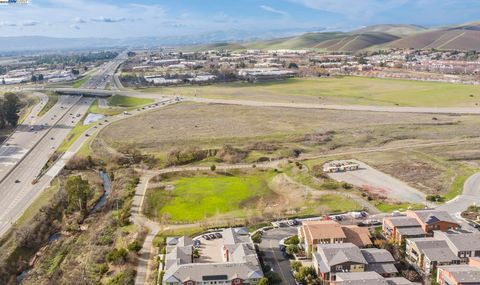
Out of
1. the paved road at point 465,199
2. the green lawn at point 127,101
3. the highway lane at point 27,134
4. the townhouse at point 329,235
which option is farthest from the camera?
the green lawn at point 127,101

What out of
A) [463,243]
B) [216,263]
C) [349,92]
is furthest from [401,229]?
[349,92]

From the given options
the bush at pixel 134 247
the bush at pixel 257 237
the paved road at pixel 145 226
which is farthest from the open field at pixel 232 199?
the bush at pixel 134 247

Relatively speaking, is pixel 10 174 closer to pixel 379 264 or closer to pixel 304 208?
pixel 304 208

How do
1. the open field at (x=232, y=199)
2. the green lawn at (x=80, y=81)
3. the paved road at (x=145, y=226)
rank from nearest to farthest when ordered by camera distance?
the paved road at (x=145, y=226) < the open field at (x=232, y=199) < the green lawn at (x=80, y=81)

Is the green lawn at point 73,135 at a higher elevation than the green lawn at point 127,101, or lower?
lower

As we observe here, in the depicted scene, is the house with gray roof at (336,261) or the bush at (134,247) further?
the bush at (134,247)

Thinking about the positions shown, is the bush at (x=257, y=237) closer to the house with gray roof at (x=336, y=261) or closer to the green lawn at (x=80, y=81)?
the house with gray roof at (x=336, y=261)

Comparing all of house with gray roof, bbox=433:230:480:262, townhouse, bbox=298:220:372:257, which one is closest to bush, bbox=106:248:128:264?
townhouse, bbox=298:220:372:257
